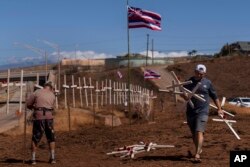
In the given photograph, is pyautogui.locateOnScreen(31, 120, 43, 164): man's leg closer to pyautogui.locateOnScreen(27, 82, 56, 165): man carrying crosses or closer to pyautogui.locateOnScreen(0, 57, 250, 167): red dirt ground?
pyautogui.locateOnScreen(27, 82, 56, 165): man carrying crosses

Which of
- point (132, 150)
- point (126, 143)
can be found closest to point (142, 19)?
point (126, 143)

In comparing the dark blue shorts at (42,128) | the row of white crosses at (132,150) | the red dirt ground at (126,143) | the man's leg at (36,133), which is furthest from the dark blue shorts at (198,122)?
the man's leg at (36,133)

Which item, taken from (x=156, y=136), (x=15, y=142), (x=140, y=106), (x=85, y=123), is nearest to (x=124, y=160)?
(x=156, y=136)

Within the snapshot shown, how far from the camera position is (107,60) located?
5236 inches

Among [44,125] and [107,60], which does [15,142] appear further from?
[107,60]

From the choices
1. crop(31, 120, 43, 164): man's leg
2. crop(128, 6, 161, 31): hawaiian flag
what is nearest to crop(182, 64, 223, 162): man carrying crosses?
crop(31, 120, 43, 164): man's leg

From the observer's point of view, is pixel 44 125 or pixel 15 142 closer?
pixel 44 125

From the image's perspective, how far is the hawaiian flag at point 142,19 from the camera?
29.1 metres

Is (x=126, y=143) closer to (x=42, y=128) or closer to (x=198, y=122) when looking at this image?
(x=42, y=128)

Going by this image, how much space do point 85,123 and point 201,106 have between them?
17055 mm

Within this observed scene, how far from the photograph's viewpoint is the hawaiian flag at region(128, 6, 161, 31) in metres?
29.1

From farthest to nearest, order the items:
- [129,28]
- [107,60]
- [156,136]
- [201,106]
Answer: [107,60], [129,28], [156,136], [201,106]

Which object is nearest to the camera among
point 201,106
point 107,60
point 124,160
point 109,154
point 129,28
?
point 201,106

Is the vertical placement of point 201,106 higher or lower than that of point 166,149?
higher
